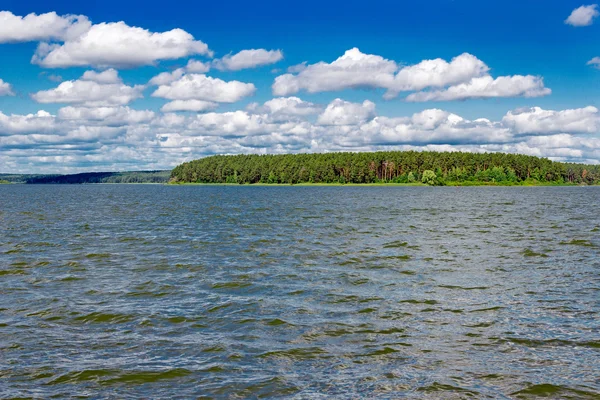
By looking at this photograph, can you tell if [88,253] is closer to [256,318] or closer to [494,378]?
[256,318]

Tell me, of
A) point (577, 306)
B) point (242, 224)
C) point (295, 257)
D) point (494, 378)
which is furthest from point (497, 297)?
point (242, 224)

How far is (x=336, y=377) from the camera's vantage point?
41.6 feet

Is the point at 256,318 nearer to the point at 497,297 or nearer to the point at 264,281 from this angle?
the point at 264,281

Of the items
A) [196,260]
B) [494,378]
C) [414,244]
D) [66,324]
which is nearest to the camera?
[494,378]

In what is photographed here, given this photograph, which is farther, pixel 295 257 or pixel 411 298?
pixel 295 257

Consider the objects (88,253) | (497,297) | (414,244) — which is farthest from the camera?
(414,244)

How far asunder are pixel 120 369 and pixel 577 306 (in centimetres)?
1618

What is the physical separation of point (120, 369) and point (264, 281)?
11912 millimetres

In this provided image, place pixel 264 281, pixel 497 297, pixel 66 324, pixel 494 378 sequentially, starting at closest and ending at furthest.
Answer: pixel 494 378 < pixel 66 324 < pixel 497 297 < pixel 264 281

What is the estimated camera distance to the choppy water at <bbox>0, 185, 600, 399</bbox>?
12430 mm

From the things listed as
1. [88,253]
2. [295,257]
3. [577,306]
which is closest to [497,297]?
[577,306]

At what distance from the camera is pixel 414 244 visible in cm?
3866

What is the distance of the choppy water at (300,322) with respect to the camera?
12430 mm

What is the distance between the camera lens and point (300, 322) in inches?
694
